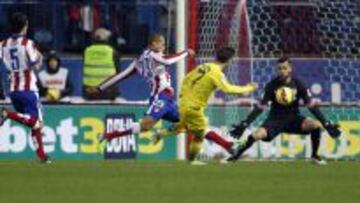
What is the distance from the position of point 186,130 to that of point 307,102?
178 cm

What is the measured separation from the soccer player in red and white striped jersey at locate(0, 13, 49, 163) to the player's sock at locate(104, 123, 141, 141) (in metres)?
1.27

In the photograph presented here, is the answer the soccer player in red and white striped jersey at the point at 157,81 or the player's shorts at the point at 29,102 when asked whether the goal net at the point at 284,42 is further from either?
the player's shorts at the point at 29,102

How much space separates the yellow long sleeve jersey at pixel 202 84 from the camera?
651 inches

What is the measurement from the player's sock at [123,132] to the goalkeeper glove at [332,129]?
2.46m

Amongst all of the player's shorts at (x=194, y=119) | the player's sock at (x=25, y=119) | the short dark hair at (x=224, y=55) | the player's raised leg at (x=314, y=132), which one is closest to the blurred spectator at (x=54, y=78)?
the player's sock at (x=25, y=119)

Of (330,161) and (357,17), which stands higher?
(357,17)

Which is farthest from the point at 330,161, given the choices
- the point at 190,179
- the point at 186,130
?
the point at 190,179

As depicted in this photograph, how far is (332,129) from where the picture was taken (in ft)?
58.7

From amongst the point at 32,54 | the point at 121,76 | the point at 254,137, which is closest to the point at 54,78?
the point at 121,76

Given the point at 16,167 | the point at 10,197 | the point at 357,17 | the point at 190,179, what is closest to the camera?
the point at 10,197

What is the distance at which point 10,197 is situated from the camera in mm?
11555

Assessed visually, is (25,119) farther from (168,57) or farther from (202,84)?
(202,84)

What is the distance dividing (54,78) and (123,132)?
3.79m

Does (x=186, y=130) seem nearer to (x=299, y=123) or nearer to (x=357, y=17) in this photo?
(x=299, y=123)
